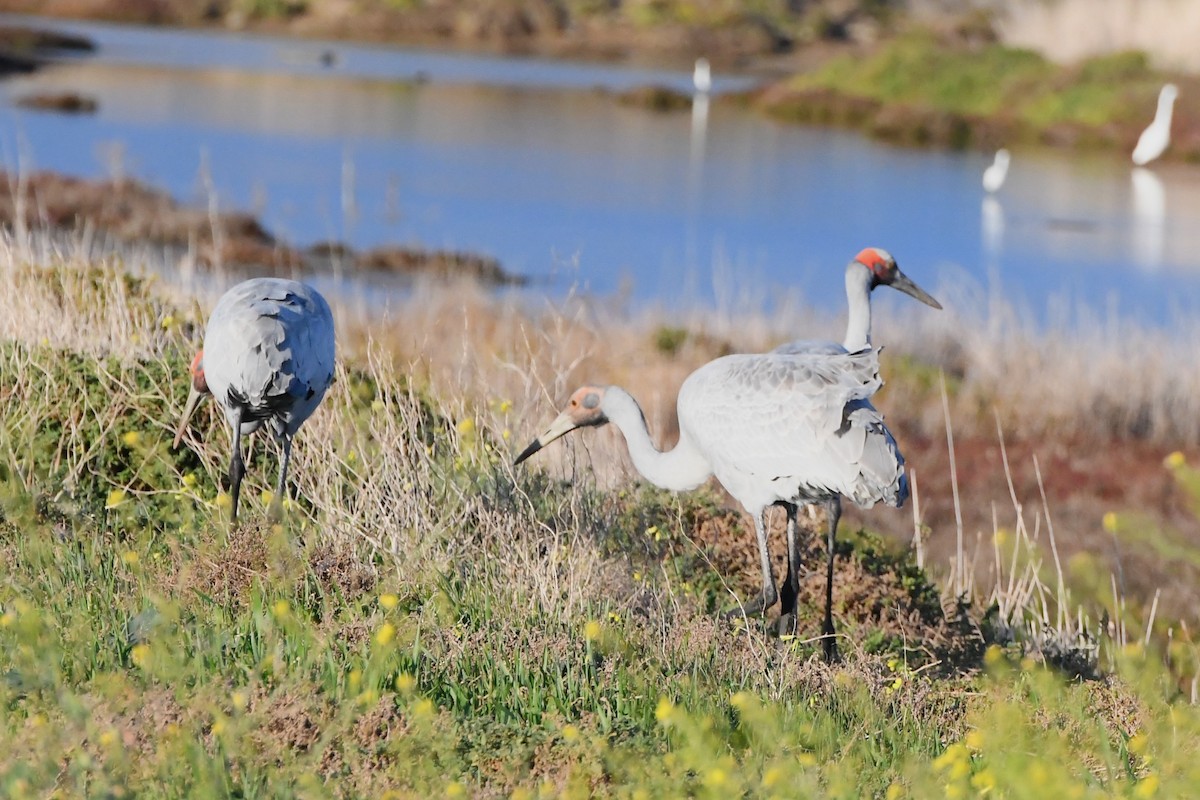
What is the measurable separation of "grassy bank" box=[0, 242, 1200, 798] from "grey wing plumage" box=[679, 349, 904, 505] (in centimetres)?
55

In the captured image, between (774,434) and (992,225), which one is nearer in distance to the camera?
(774,434)

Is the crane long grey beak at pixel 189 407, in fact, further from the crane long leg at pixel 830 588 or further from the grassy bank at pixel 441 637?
the crane long leg at pixel 830 588

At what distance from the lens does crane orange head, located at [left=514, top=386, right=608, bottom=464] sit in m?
5.76

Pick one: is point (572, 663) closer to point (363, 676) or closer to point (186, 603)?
point (363, 676)

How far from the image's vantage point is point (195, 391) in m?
6.23

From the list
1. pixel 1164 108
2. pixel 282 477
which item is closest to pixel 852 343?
pixel 282 477

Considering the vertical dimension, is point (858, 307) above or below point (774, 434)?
above

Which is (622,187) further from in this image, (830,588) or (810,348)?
(830,588)

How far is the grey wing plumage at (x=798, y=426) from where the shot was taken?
5.29 m

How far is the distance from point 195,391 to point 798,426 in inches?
92.4

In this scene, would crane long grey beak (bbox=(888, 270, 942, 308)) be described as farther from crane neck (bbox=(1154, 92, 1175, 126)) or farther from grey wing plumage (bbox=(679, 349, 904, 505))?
crane neck (bbox=(1154, 92, 1175, 126))

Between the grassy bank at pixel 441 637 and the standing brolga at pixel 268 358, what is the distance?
11.7 inches

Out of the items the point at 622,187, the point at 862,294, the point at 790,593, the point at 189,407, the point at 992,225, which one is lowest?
the point at 992,225

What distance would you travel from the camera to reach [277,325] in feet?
18.5
